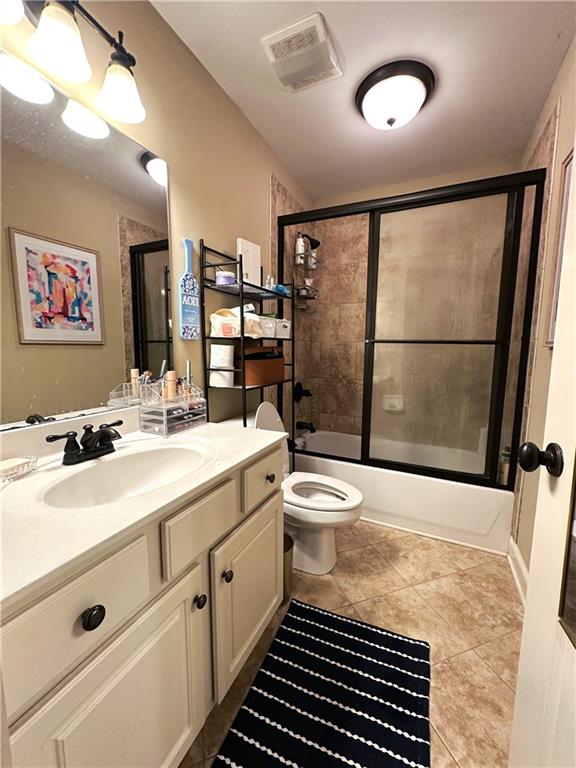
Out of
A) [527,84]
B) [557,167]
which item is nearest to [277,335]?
[557,167]

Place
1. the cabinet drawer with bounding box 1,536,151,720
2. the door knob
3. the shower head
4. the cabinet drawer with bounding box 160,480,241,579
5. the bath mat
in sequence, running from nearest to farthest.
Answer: the cabinet drawer with bounding box 1,536,151,720
the door knob
the cabinet drawer with bounding box 160,480,241,579
the bath mat
the shower head

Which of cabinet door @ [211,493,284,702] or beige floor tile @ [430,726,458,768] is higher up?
cabinet door @ [211,493,284,702]

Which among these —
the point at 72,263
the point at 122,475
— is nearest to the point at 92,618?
the point at 122,475

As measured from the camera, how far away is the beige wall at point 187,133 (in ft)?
3.65

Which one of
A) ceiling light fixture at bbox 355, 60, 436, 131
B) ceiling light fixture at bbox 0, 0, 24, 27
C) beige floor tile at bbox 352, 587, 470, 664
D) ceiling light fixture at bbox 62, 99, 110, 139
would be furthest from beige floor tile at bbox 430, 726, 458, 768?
ceiling light fixture at bbox 355, 60, 436, 131

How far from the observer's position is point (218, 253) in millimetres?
1622

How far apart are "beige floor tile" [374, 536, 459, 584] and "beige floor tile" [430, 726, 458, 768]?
26.8 inches

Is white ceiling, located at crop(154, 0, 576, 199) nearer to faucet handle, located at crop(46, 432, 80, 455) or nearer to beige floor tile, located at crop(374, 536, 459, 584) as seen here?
faucet handle, located at crop(46, 432, 80, 455)

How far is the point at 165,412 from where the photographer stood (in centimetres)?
120

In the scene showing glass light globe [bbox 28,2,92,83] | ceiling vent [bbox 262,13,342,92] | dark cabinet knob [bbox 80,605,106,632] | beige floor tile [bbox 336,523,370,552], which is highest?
ceiling vent [bbox 262,13,342,92]

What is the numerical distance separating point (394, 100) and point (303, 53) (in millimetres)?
488

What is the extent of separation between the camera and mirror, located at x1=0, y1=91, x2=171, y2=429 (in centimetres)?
85

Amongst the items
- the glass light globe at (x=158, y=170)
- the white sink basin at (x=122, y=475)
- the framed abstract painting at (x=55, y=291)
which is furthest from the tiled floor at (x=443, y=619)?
the glass light globe at (x=158, y=170)

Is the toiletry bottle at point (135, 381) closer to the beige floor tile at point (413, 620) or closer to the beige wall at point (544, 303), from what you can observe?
the beige floor tile at point (413, 620)
